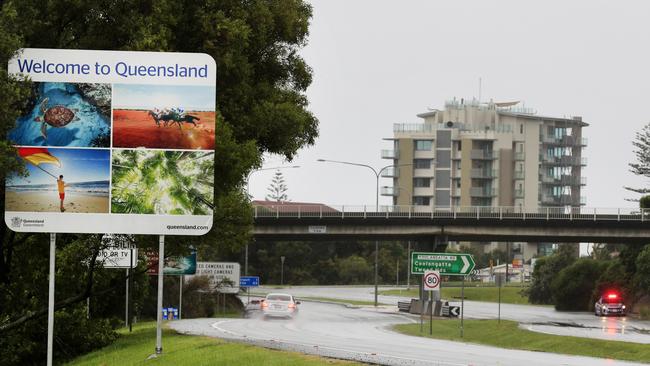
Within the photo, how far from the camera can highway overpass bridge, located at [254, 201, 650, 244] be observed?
264 ft

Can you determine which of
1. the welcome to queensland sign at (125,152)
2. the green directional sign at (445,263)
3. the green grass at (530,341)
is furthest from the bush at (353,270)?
the welcome to queensland sign at (125,152)

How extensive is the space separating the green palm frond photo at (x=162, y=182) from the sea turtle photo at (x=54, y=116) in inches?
49.1

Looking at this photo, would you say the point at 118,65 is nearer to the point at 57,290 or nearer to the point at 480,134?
the point at 57,290

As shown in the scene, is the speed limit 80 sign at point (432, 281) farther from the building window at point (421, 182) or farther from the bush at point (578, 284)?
the building window at point (421, 182)

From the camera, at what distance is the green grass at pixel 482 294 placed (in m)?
113

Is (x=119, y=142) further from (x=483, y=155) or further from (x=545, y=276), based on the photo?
(x=483, y=155)

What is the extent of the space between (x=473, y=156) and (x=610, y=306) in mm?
83507

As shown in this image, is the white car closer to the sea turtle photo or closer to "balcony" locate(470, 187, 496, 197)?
the sea turtle photo

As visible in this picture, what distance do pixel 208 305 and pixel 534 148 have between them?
3952 inches

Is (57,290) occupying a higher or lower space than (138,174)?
lower

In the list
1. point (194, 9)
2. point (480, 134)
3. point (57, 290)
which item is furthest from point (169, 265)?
point (480, 134)

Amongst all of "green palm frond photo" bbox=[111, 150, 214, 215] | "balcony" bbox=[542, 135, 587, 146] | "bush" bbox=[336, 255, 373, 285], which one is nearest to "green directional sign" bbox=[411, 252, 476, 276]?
"green palm frond photo" bbox=[111, 150, 214, 215]

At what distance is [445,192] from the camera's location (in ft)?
537

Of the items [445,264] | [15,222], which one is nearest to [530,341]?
[445,264]
